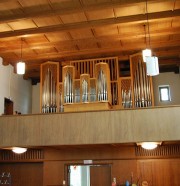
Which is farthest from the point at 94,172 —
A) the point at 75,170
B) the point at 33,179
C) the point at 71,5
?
the point at 71,5

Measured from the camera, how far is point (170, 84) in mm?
10922

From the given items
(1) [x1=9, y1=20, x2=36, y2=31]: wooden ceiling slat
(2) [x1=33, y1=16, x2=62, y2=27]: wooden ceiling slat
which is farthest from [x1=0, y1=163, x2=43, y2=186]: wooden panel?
(2) [x1=33, y1=16, x2=62, y2=27]: wooden ceiling slat

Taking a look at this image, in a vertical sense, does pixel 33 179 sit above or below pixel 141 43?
below

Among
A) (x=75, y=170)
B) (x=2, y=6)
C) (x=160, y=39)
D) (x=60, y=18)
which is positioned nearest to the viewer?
(x=2, y=6)

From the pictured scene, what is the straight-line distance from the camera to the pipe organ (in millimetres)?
8897

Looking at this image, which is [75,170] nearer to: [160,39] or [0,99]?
[0,99]

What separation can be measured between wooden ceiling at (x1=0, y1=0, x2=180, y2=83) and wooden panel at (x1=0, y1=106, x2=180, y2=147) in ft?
6.88

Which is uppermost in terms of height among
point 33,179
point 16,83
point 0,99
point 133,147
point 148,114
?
point 16,83

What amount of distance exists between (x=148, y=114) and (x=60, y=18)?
3.12 metres

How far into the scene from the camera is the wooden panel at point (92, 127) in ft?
25.5

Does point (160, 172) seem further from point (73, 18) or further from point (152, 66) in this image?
point (73, 18)

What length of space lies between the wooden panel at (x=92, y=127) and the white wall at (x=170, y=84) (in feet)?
9.90

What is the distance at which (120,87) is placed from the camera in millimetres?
9617

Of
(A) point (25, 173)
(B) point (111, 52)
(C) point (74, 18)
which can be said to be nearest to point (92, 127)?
(C) point (74, 18)
